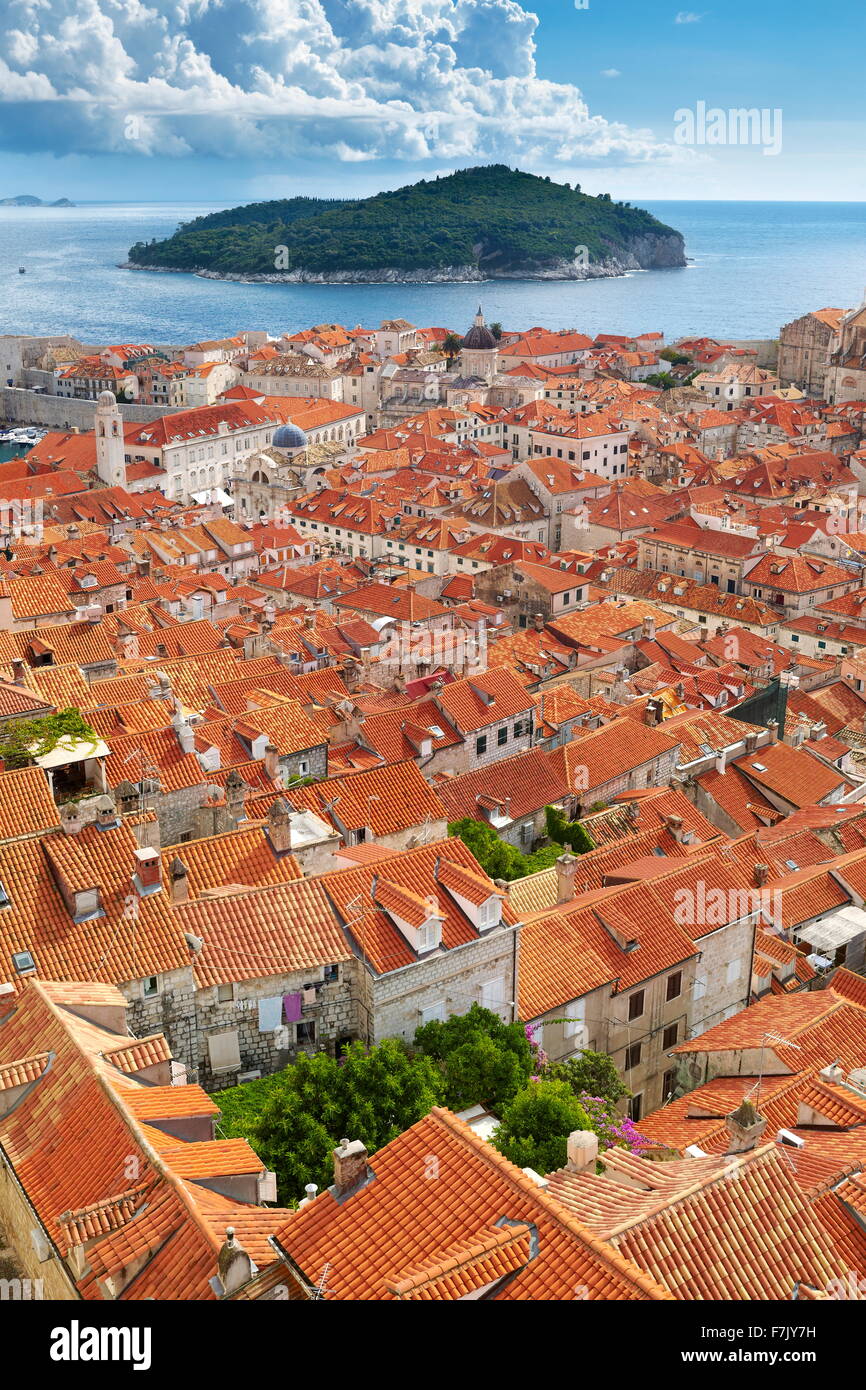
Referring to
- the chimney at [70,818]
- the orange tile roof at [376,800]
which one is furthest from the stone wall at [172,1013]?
the orange tile roof at [376,800]

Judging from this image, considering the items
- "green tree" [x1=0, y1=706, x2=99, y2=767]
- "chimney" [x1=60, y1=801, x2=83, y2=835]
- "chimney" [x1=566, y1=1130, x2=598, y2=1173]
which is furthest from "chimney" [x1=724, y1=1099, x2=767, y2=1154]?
"green tree" [x1=0, y1=706, x2=99, y2=767]

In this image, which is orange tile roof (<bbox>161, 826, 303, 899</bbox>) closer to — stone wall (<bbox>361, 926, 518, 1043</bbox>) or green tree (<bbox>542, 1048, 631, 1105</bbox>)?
stone wall (<bbox>361, 926, 518, 1043</bbox>)

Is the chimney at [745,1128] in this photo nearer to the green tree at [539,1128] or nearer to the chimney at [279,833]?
the green tree at [539,1128]

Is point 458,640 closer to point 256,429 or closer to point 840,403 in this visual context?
point 256,429

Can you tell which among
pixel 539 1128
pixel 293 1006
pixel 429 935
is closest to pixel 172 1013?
pixel 293 1006

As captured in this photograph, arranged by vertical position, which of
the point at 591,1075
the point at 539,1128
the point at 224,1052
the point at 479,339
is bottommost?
the point at 591,1075

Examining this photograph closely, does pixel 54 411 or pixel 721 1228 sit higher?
pixel 54 411

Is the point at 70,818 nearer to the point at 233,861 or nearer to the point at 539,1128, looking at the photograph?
the point at 233,861
